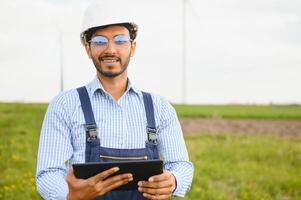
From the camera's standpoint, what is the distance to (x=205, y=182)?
8891mm

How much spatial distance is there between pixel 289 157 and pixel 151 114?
9.66 meters

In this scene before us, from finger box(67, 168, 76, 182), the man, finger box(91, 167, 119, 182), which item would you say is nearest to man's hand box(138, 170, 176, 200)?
the man

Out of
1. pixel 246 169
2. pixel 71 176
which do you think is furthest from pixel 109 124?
pixel 246 169

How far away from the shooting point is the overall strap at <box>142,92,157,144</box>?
287cm

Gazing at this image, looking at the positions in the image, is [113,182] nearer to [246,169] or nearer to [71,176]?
[71,176]

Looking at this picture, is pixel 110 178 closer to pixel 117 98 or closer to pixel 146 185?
pixel 146 185

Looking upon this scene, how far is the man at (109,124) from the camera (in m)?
2.70

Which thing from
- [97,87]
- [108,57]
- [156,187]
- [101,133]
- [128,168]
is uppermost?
[108,57]

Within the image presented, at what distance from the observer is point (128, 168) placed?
2.48 metres

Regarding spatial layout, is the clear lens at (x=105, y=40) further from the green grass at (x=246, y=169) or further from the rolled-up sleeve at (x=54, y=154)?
the green grass at (x=246, y=169)

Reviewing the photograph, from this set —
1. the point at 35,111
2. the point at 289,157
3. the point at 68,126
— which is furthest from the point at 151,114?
the point at 35,111

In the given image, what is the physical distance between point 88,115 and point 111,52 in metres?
0.35

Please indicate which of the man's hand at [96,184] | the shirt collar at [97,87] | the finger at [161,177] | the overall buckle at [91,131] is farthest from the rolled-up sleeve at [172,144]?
the man's hand at [96,184]

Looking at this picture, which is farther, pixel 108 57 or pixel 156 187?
pixel 108 57
